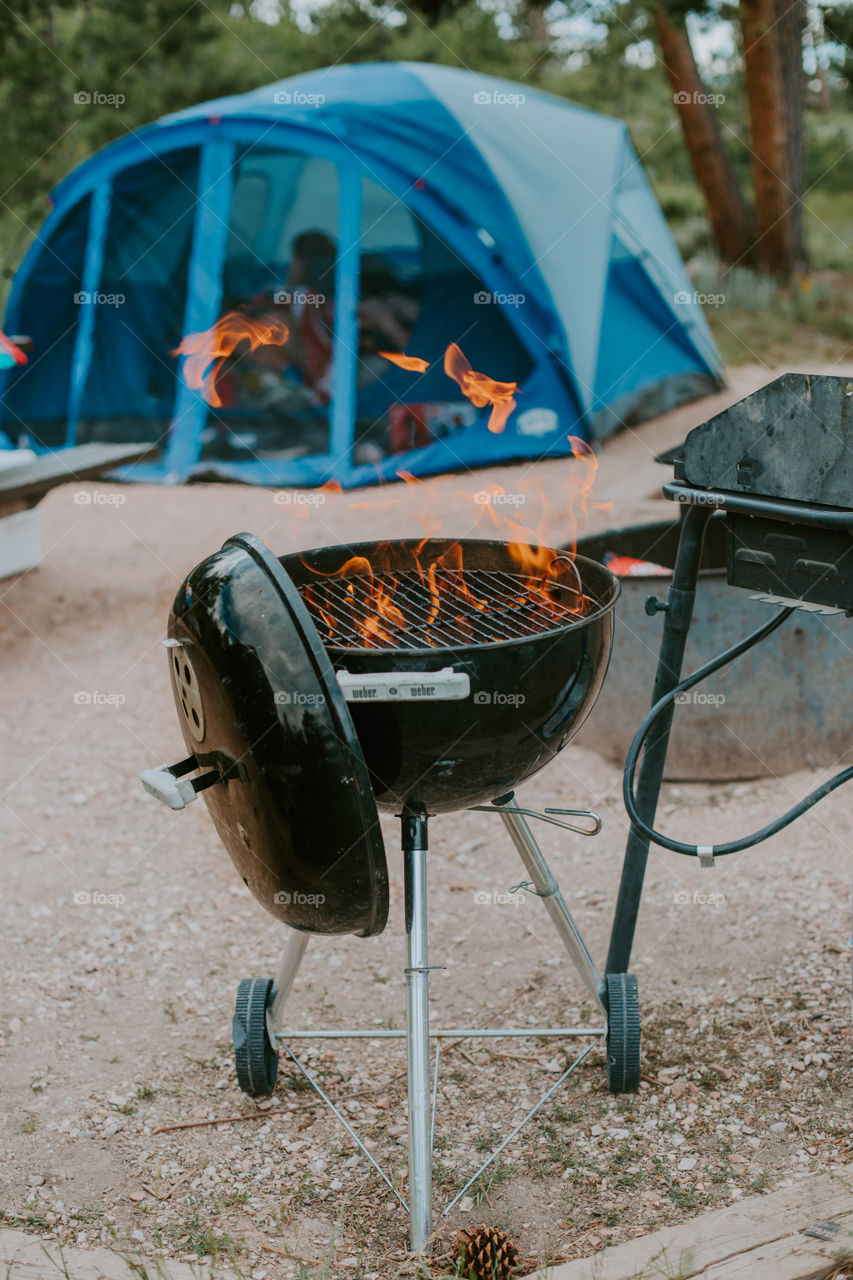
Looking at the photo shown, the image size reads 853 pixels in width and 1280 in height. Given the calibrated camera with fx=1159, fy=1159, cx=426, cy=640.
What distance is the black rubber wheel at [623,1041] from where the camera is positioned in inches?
85.7

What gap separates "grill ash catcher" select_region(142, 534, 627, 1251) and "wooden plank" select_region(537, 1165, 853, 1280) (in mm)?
319

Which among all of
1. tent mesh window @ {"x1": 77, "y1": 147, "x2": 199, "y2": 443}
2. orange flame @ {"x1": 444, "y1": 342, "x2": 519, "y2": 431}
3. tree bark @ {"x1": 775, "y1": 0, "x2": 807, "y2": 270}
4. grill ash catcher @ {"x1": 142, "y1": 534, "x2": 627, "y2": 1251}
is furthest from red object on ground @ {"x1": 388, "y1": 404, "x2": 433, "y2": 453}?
tree bark @ {"x1": 775, "y1": 0, "x2": 807, "y2": 270}

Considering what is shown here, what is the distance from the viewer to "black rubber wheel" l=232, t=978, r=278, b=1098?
7.17 ft

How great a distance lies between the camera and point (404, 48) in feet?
47.9

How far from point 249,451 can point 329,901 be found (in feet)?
18.4

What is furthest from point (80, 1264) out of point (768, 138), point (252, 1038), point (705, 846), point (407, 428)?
point (768, 138)

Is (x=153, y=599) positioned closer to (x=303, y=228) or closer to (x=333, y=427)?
(x=333, y=427)

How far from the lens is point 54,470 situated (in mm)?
4801

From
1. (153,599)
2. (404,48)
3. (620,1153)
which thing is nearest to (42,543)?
(153,599)

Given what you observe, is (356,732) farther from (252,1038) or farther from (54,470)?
(54,470)

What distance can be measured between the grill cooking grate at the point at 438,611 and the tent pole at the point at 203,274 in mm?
4797

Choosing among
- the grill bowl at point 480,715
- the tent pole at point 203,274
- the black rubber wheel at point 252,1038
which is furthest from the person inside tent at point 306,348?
the grill bowl at point 480,715

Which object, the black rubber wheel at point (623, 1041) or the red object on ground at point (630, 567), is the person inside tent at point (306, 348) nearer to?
the red object on ground at point (630, 567)

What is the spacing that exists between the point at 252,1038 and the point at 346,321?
5.44 meters
